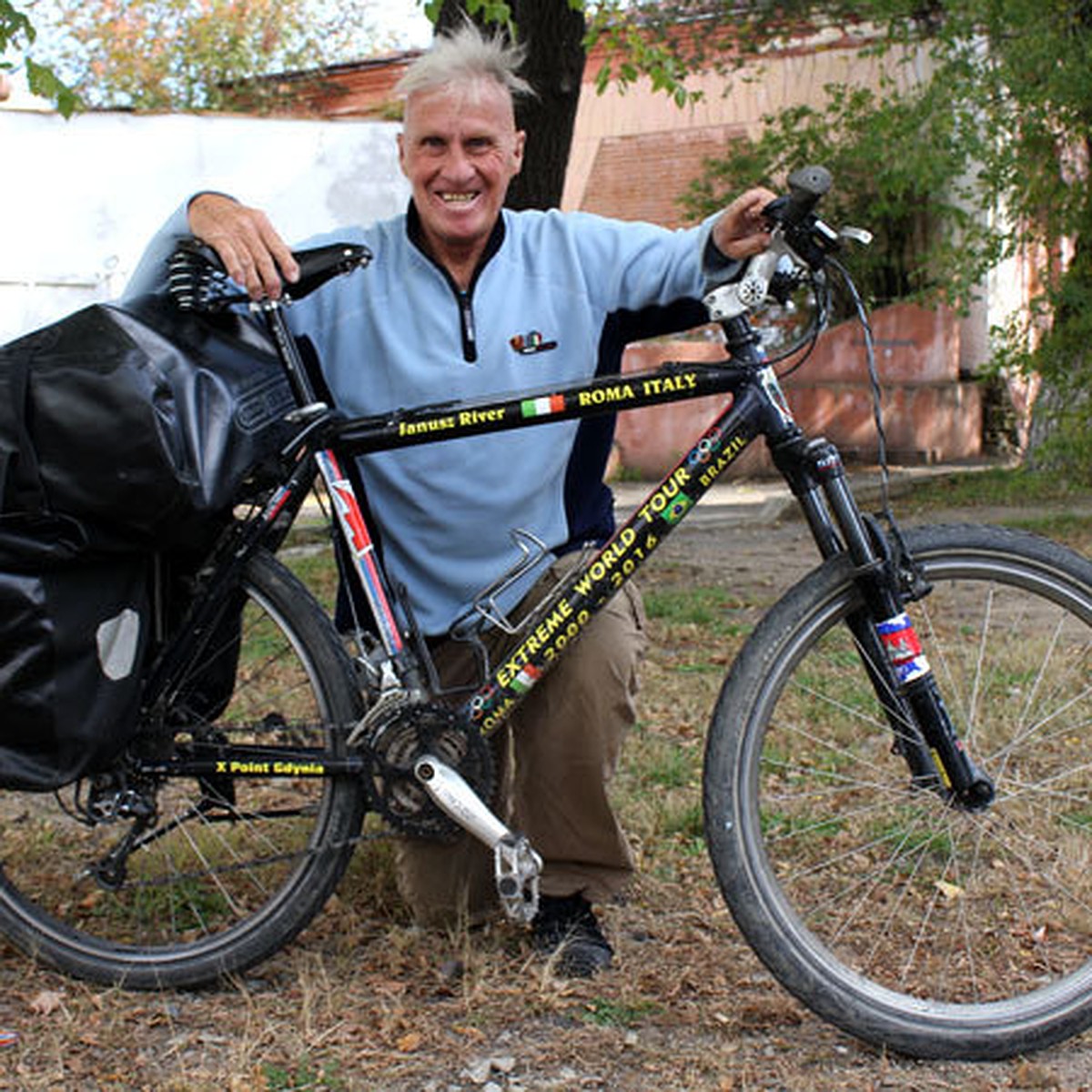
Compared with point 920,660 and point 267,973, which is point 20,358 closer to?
point 267,973

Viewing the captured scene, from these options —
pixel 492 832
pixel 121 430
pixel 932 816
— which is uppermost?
pixel 121 430

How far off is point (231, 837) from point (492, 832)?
2.32 feet

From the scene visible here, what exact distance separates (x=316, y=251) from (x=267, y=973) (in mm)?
1435

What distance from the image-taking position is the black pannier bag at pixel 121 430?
9.11ft

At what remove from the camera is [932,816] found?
292cm

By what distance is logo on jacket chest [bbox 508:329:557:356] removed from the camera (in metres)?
3.16

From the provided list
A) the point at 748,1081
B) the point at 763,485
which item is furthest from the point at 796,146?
the point at 748,1081

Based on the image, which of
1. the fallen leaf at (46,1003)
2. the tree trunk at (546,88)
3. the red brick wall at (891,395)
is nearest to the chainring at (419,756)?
the fallen leaf at (46,1003)

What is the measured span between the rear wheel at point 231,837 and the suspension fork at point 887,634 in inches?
37.6

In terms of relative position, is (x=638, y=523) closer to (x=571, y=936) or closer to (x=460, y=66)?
(x=571, y=936)

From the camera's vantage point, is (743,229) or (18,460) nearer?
(18,460)

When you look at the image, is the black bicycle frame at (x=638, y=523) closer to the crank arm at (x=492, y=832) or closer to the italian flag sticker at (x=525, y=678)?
the italian flag sticker at (x=525, y=678)

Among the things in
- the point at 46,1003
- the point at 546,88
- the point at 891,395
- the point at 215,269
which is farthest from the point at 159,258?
the point at 891,395

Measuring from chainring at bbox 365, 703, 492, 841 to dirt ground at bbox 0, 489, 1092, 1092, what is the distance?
348 millimetres
